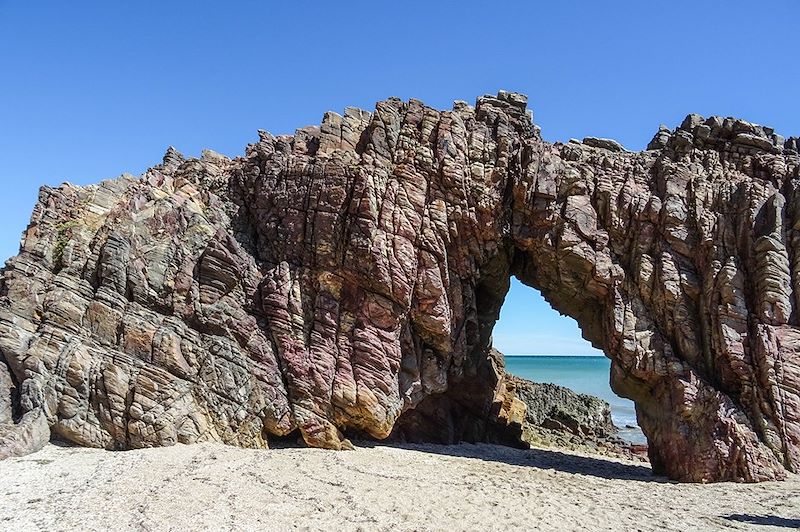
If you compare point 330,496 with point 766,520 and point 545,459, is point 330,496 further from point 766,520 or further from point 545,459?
point 545,459

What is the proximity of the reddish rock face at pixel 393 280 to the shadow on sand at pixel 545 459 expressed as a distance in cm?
198

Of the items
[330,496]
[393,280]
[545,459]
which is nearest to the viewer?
[330,496]

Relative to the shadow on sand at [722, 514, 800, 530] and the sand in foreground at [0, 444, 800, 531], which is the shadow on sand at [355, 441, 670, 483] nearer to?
the sand in foreground at [0, 444, 800, 531]

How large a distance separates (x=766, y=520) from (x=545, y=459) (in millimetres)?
13015

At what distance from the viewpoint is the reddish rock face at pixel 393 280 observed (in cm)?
2292

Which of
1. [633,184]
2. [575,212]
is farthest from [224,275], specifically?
[633,184]

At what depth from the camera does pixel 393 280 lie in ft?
86.5

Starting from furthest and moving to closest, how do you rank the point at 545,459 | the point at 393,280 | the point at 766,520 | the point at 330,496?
1. the point at 545,459
2. the point at 393,280
3. the point at 330,496
4. the point at 766,520

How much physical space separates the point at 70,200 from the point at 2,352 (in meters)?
8.65

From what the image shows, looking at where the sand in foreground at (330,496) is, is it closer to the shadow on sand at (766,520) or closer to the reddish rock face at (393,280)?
the shadow on sand at (766,520)

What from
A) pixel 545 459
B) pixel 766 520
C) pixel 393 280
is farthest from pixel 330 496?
pixel 545 459

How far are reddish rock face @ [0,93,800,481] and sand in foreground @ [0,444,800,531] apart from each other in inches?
82.5

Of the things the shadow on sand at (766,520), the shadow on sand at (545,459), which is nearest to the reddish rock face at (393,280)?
the shadow on sand at (545,459)

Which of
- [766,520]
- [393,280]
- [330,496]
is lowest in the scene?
[330,496]
